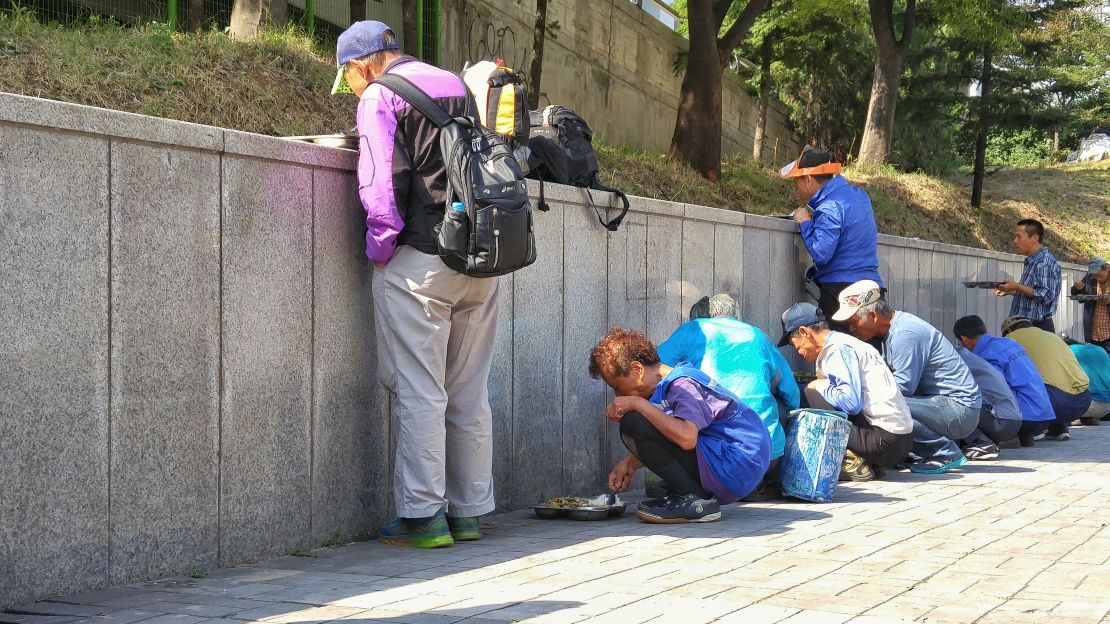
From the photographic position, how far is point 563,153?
7.48 m

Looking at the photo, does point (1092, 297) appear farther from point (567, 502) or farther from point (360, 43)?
point (360, 43)

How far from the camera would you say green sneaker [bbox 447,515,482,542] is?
567cm

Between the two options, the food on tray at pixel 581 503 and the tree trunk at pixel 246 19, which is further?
the tree trunk at pixel 246 19

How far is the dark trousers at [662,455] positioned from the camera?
20.2ft

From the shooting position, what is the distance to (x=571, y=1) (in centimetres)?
2366

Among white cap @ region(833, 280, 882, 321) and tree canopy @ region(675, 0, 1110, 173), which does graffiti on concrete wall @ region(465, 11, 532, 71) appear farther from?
white cap @ region(833, 280, 882, 321)

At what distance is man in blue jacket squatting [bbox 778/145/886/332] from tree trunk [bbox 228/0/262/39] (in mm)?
4879

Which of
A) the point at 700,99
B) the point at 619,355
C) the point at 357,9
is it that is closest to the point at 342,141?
the point at 619,355

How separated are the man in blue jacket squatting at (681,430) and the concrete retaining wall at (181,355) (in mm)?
705

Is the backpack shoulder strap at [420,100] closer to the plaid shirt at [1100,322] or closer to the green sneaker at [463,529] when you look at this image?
the green sneaker at [463,529]

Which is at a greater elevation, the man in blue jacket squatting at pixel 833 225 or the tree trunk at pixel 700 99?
the tree trunk at pixel 700 99

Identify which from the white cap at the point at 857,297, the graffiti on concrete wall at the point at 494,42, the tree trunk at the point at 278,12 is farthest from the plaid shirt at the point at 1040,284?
the graffiti on concrete wall at the point at 494,42

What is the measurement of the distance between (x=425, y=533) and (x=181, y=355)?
1336mm

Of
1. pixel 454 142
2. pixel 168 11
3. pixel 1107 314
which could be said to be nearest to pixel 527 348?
pixel 454 142
